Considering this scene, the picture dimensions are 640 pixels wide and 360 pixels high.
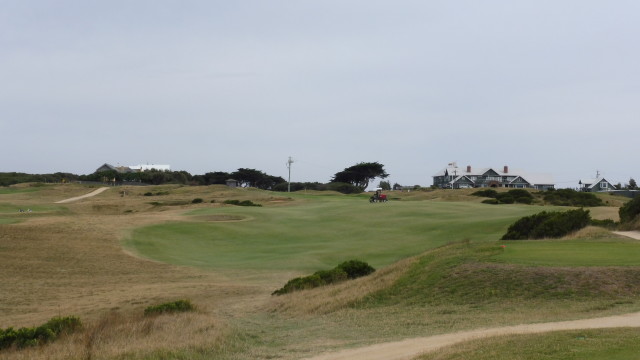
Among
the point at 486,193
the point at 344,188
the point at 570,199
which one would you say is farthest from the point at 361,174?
the point at 570,199

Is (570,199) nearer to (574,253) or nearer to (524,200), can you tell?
(524,200)

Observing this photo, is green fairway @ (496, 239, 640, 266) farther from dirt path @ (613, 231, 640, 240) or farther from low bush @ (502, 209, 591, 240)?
low bush @ (502, 209, 591, 240)

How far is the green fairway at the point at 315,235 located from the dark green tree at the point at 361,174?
79950 mm

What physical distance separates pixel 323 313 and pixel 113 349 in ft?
23.5

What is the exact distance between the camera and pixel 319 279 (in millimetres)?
25156

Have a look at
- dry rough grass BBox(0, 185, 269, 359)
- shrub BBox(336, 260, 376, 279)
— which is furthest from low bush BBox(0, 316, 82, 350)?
shrub BBox(336, 260, 376, 279)

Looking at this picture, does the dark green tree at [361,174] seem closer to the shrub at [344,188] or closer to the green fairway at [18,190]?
the shrub at [344,188]

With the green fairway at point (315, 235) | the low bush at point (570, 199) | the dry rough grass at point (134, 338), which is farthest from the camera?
the low bush at point (570, 199)

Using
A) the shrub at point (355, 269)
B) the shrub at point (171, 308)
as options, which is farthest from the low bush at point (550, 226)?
the shrub at point (171, 308)

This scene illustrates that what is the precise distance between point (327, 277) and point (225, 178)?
412 ft

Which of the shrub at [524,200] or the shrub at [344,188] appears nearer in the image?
the shrub at [524,200]

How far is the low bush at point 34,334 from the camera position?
1611 centimetres

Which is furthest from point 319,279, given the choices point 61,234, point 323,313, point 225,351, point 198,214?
point 198,214

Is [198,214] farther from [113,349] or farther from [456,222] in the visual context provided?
[113,349]
